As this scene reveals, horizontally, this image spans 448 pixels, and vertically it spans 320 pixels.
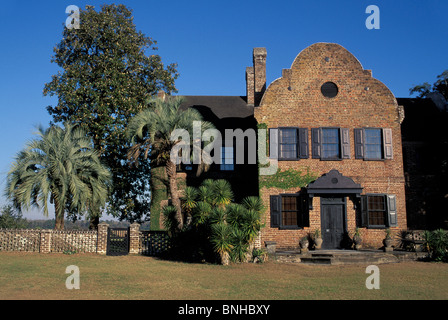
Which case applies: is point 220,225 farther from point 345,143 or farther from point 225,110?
point 225,110

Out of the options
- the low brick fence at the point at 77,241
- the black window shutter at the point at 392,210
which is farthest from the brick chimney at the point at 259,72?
the low brick fence at the point at 77,241

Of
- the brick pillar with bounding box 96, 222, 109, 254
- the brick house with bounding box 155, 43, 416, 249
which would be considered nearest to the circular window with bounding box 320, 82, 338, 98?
the brick house with bounding box 155, 43, 416, 249

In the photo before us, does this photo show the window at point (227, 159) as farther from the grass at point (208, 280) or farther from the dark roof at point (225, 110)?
the grass at point (208, 280)

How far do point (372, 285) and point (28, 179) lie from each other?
17.1 metres

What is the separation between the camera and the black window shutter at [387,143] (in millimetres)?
19188

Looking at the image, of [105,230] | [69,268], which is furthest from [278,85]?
[69,268]

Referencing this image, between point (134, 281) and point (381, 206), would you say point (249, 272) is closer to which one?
point (134, 281)

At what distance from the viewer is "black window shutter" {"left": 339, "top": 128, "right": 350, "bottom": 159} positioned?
19.2 m

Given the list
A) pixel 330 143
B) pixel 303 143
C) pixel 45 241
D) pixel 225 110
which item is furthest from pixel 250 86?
pixel 45 241

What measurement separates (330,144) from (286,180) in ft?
9.76

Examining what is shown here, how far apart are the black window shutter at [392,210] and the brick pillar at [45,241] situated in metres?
16.9

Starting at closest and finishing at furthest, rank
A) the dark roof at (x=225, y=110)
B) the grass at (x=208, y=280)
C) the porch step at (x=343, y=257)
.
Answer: the grass at (x=208, y=280) → the porch step at (x=343, y=257) → the dark roof at (x=225, y=110)

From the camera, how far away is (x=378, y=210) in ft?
61.7

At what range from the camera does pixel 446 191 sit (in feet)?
71.8
